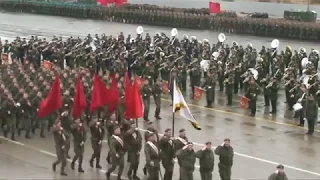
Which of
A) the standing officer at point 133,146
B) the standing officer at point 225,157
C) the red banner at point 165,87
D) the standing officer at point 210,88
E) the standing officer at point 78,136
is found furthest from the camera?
the red banner at point 165,87

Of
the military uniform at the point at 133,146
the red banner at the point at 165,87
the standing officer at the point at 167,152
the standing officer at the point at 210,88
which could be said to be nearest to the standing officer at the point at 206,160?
the standing officer at the point at 167,152

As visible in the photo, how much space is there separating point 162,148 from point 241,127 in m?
6.94

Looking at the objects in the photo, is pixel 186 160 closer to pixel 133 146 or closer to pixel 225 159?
pixel 225 159

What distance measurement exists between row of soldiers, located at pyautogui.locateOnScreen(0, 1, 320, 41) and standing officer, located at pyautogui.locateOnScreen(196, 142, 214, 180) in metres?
31.1

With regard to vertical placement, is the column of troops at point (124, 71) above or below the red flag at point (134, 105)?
below

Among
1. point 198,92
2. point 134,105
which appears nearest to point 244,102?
point 198,92

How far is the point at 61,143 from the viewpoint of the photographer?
51.2ft

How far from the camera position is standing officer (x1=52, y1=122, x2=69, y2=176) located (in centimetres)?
1550

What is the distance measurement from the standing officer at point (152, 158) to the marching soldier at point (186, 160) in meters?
0.53

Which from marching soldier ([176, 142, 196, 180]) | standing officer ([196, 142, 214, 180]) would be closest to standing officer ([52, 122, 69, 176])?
marching soldier ([176, 142, 196, 180])

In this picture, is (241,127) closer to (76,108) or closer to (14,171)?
(76,108)

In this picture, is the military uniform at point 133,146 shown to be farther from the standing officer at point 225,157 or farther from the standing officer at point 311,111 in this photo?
the standing officer at point 311,111

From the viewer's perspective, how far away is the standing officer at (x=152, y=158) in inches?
560

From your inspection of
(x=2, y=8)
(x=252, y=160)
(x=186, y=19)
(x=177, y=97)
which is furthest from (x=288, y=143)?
(x=2, y=8)
